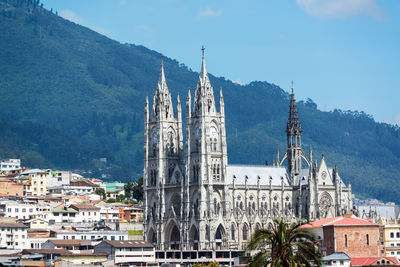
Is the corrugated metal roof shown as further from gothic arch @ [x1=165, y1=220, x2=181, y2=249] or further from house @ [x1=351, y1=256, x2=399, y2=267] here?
house @ [x1=351, y1=256, x2=399, y2=267]

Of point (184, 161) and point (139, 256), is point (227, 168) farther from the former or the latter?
point (139, 256)

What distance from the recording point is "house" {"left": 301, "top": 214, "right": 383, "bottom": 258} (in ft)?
364

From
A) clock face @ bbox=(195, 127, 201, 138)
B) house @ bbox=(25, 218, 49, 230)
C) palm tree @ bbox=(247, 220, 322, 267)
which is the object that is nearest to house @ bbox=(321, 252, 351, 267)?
palm tree @ bbox=(247, 220, 322, 267)

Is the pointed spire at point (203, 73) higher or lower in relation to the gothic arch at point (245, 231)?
higher

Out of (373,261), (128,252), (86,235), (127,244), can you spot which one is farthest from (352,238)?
(86,235)

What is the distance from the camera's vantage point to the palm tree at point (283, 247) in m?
61.5

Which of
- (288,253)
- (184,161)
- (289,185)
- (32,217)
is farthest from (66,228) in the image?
(288,253)

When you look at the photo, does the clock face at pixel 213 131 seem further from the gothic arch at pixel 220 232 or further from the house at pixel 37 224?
the house at pixel 37 224

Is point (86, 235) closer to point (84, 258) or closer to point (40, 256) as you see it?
point (84, 258)

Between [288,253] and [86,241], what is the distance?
98498 millimetres

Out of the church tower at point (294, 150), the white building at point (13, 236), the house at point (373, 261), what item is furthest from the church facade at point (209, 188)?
the house at point (373, 261)

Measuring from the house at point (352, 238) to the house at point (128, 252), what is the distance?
131 feet

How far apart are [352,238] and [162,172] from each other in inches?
2770

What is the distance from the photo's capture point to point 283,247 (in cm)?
6206
